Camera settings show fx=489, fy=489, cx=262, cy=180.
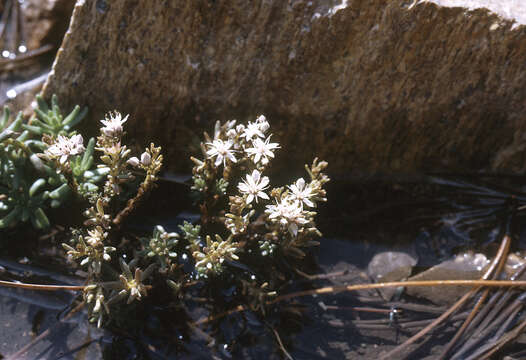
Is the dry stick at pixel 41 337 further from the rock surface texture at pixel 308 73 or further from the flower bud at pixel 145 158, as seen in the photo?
the rock surface texture at pixel 308 73

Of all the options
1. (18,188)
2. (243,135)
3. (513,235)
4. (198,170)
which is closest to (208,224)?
(198,170)

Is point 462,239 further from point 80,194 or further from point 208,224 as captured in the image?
Answer: point 80,194

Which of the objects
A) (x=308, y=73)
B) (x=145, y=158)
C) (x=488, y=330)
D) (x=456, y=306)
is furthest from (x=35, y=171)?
(x=488, y=330)

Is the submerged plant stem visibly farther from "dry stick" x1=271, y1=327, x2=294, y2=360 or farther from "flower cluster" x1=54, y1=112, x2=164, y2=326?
"dry stick" x1=271, y1=327, x2=294, y2=360

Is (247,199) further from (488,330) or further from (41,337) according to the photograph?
(488,330)

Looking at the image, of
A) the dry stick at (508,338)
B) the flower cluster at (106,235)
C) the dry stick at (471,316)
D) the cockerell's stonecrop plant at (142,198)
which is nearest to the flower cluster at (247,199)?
the cockerell's stonecrop plant at (142,198)

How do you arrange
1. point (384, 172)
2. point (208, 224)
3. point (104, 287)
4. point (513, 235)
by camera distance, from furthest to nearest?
point (384, 172), point (513, 235), point (208, 224), point (104, 287)

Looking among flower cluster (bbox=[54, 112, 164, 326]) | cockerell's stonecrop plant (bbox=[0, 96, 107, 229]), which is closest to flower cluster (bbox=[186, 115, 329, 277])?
flower cluster (bbox=[54, 112, 164, 326])

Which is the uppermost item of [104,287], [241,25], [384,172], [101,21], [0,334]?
[241,25]
